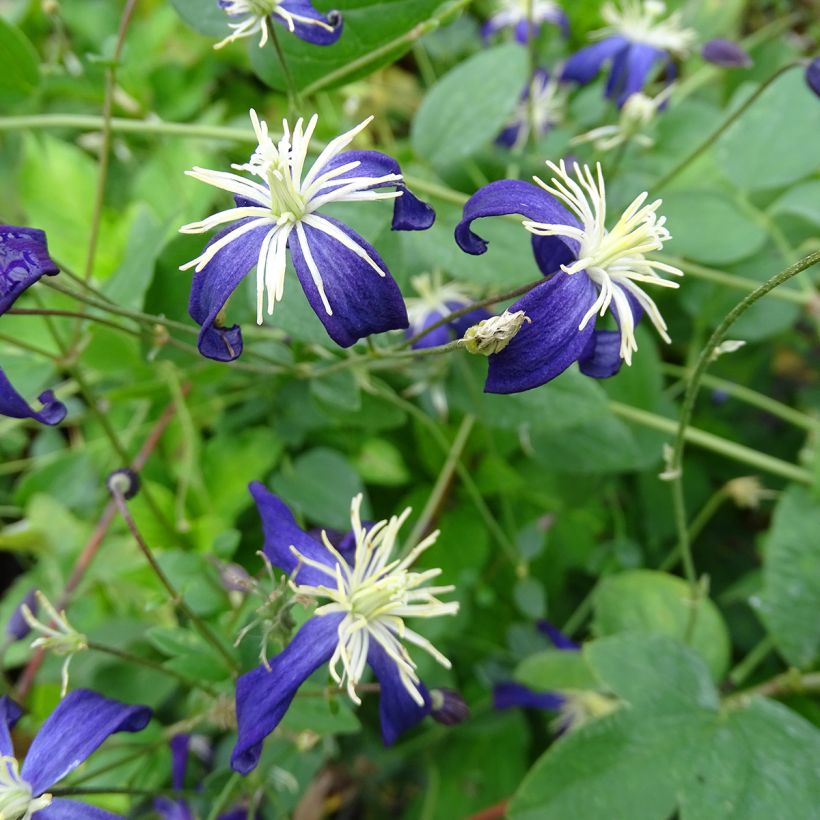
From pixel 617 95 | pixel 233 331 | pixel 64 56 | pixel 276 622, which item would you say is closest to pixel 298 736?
pixel 276 622

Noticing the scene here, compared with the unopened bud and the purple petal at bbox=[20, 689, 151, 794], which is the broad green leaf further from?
the purple petal at bbox=[20, 689, 151, 794]

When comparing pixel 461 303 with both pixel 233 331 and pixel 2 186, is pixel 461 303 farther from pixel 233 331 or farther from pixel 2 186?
pixel 2 186

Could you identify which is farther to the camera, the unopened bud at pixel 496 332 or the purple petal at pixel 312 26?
the purple petal at pixel 312 26

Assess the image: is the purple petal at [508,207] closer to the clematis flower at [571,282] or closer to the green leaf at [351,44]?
the clematis flower at [571,282]

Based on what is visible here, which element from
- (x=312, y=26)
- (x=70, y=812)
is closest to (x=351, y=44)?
(x=312, y=26)

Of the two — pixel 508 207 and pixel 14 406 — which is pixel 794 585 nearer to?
pixel 508 207

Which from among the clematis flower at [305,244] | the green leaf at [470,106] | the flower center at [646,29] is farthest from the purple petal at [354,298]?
the flower center at [646,29]

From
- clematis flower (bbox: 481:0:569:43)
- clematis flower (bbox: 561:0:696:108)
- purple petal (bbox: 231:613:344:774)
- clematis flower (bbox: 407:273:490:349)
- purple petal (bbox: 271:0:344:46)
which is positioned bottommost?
purple petal (bbox: 231:613:344:774)

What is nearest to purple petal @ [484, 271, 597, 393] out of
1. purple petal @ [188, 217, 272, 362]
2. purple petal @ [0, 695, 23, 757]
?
purple petal @ [188, 217, 272, 362]
